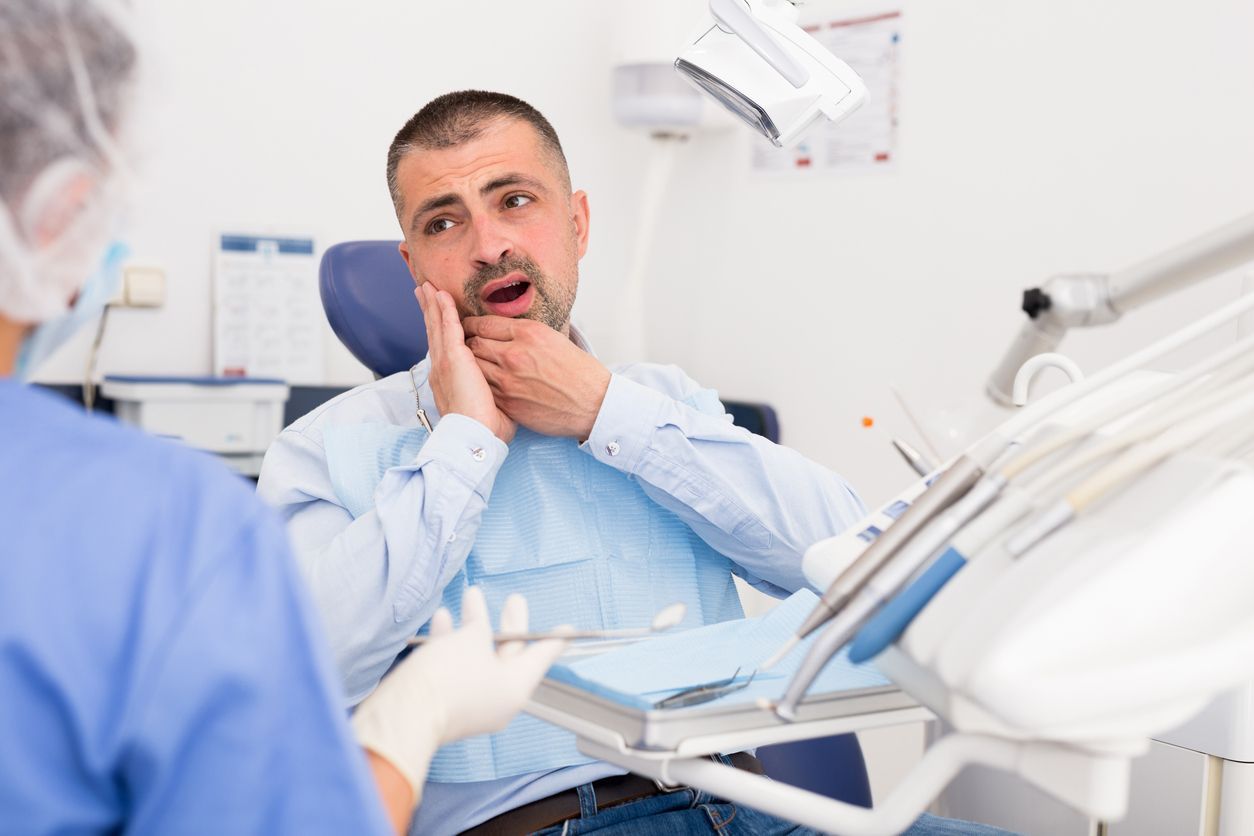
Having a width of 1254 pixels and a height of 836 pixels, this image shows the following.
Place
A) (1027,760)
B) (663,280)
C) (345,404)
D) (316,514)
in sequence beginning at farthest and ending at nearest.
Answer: (663,280) < (345,404) < (316,514) < (1027,760)

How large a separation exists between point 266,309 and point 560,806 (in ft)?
5.29

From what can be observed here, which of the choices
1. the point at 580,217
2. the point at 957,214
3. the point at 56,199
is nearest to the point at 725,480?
the point at 580,217

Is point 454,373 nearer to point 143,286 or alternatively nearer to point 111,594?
point 111,594

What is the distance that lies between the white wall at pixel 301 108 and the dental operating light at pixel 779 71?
140 centimetres

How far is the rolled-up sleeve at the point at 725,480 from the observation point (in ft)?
4.63

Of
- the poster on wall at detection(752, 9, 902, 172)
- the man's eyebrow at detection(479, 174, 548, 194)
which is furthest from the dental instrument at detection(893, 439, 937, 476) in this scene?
the poster on wall at detection(752, 9, 902, 172)

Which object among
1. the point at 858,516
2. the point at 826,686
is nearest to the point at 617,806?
the point at 826,686

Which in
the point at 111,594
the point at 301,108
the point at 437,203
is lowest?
the point at 111,594

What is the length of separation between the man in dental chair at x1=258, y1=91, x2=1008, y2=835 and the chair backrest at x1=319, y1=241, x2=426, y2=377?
0.12 m

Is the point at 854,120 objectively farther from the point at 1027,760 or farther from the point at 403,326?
the point at 1027,760

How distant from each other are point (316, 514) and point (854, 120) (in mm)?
1673

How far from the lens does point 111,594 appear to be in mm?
599

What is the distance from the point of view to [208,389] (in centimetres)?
230

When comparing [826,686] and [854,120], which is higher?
[854,120]
